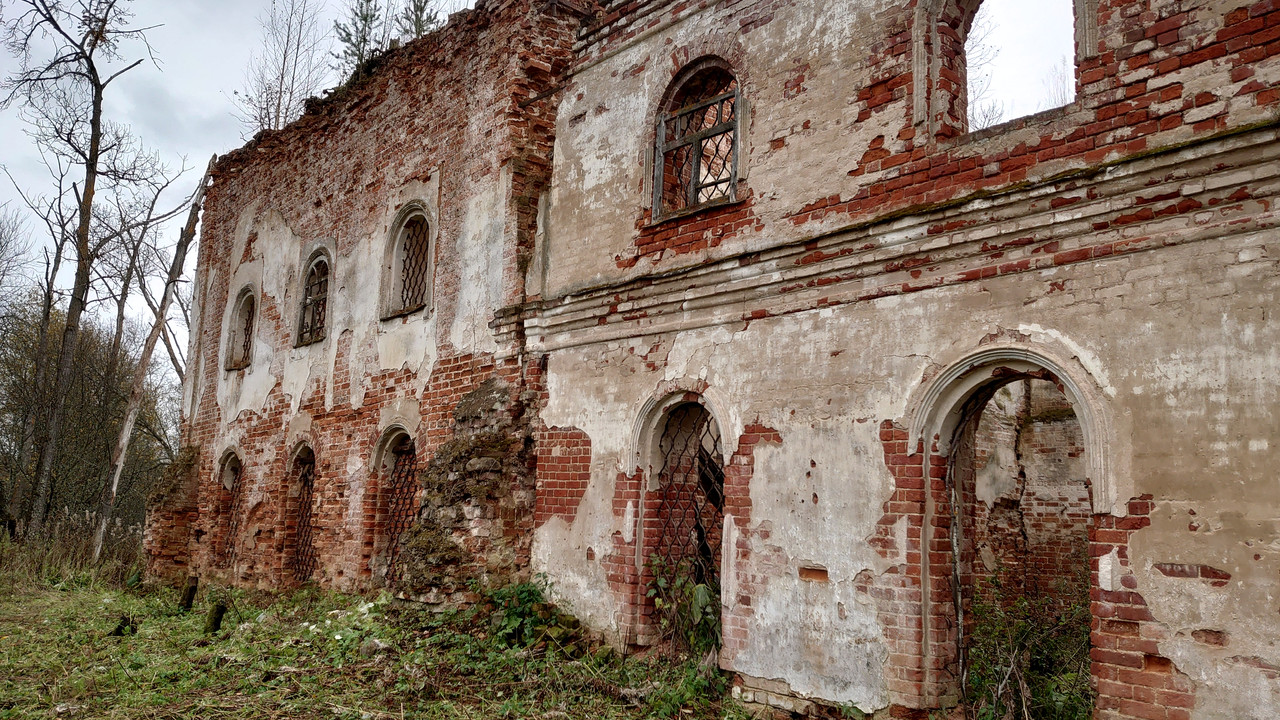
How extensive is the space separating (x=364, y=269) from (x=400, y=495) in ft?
9.64

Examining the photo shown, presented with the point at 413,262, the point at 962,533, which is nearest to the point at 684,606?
the point at 962,533

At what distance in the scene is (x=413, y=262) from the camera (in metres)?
11.1

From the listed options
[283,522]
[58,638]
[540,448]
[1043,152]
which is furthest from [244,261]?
[1043,152]

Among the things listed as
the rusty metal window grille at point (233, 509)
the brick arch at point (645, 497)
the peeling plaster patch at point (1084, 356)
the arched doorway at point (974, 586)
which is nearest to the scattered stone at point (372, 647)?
the brick arch at point (645, 497)

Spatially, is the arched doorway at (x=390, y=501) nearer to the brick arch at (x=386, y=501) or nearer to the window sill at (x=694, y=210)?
the brick arch at (x=386, y=501)

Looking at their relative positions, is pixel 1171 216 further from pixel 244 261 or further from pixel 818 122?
pixel 244 261

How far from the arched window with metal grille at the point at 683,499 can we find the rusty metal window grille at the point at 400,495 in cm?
390

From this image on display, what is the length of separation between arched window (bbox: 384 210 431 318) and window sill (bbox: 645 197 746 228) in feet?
13.4

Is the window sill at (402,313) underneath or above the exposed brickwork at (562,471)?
above

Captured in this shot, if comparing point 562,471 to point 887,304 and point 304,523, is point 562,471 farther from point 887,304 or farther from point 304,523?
point 304,523

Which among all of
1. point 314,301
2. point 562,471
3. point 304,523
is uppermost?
point 314,301

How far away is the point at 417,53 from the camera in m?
11.3

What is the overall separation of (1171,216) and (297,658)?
23.2 feet

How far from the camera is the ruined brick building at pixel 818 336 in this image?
4633mm
